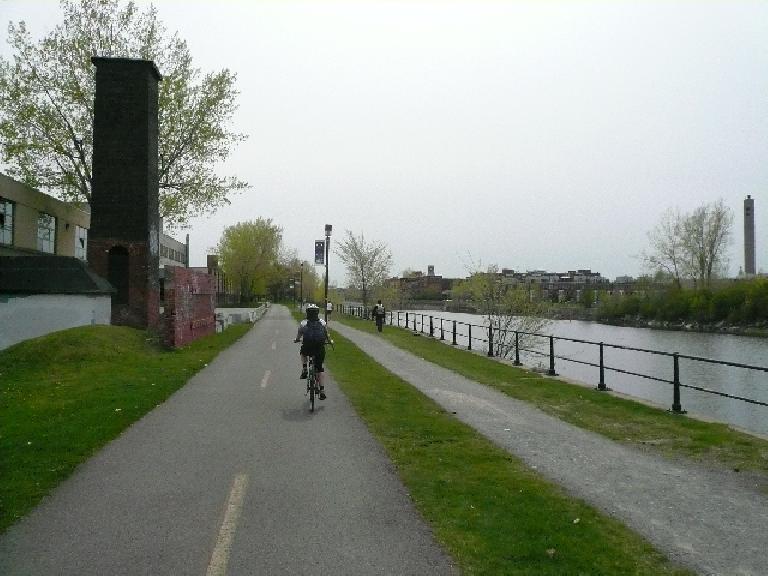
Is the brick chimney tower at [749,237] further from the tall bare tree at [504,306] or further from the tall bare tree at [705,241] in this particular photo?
the tall bare tree at [504,306]

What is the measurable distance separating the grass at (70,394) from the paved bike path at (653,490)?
519 centimetres

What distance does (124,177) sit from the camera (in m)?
25.1

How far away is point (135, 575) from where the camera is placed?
4277 millimetres

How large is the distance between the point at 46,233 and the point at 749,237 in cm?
11270

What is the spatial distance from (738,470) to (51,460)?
7752mm

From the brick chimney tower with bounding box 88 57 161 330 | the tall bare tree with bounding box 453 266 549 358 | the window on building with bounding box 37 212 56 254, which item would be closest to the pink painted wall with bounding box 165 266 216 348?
the brick chimney tower with bounding box 88 57 161 330

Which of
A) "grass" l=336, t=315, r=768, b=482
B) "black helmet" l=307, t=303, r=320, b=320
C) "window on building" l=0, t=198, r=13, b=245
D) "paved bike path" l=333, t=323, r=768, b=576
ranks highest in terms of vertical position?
"window on building" l=0, t=198, r=13, b=245

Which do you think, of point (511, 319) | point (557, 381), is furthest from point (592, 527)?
point (511, 319)

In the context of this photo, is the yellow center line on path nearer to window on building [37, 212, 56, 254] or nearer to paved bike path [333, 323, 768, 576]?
paved bike path [333, 323, 768, 576]

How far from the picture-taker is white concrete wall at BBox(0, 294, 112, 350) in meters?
22.0

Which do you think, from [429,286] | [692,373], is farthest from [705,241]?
[429,286]

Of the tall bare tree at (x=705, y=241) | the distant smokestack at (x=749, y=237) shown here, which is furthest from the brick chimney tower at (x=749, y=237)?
the tall bare tree at (x=705, y=241)

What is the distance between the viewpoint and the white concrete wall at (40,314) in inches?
867

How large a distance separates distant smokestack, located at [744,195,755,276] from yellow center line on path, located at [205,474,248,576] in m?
125
